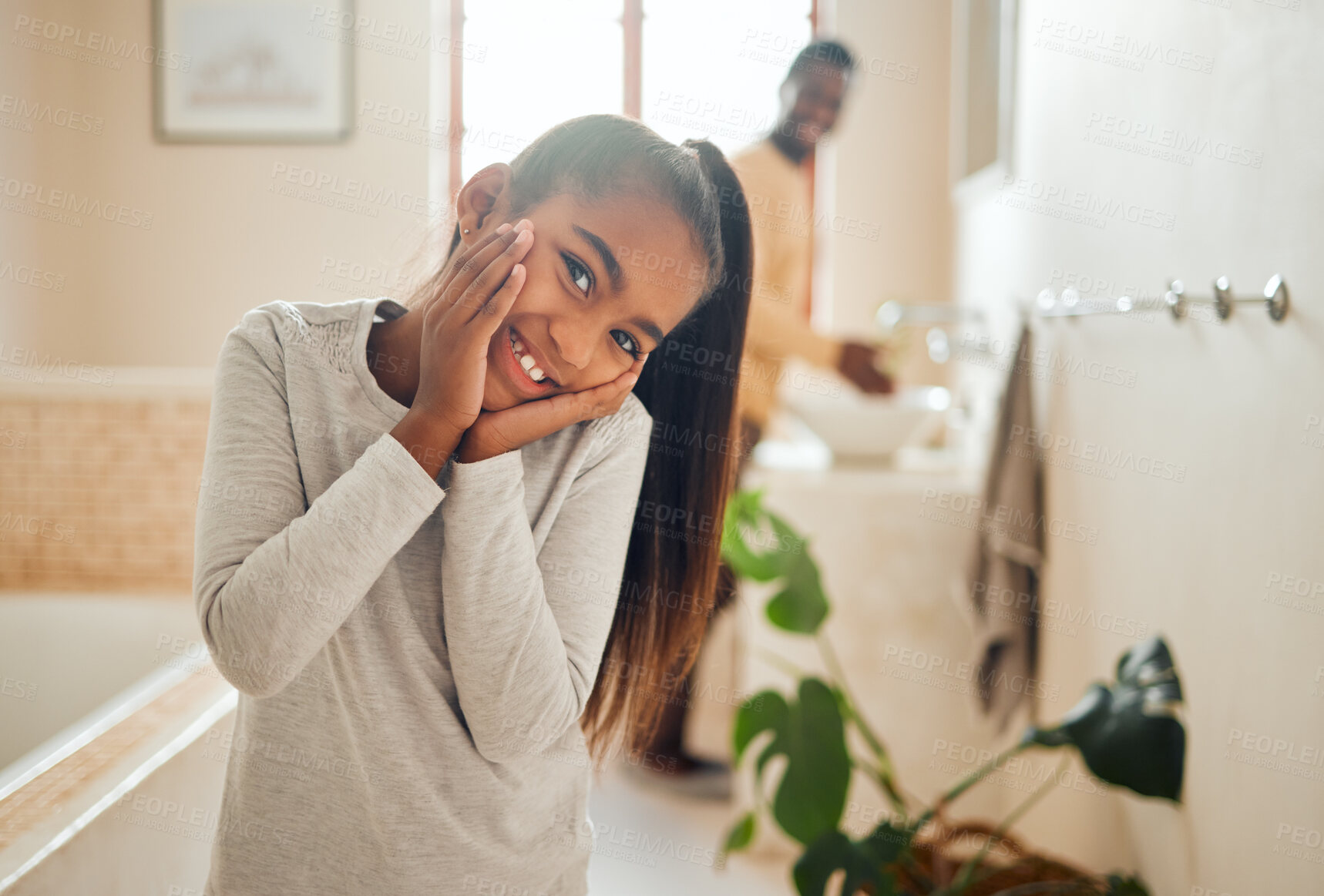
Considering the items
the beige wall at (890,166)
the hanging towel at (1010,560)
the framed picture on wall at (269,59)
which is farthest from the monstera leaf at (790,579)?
the beige wall at (890,166)

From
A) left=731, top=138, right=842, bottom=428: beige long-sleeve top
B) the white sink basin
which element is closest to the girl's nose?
left=731, top=138, right=842, bottom=428: beige long-sleeve top

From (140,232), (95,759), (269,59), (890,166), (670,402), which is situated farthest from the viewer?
(890,166)

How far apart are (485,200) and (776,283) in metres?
1.33

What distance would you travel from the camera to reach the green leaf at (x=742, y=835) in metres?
1.36

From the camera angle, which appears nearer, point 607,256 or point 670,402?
point 607,256

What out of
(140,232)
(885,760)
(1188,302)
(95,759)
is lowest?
(885,760)

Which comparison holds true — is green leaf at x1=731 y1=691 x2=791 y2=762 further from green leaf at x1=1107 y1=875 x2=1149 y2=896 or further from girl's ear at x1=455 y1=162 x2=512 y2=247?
girl's ear at x1=455 y1=162 x2=512 y2=247

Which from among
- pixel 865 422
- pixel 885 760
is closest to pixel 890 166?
pixel 865 422

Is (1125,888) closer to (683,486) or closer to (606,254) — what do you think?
(683,486)

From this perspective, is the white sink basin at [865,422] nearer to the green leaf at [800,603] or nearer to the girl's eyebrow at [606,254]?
the green leaf at [800,603]

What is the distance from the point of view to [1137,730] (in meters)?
0.92

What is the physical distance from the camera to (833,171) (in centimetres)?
251

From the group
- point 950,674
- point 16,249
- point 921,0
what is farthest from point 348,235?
point 921,0

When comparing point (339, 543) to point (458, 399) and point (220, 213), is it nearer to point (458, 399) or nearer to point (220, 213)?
point (458, 399)
